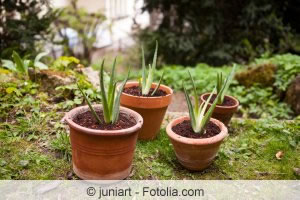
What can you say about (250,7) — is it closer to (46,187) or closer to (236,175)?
(236,175)

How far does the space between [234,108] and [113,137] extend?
61.4 inches

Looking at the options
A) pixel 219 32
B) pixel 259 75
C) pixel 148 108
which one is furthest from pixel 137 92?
pixel 219 32

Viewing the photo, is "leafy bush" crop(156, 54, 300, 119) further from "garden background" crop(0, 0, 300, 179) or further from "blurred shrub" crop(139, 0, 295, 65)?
"blurred shrub" crop(139, 0, 295, 65)

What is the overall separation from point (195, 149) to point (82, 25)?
784 cm

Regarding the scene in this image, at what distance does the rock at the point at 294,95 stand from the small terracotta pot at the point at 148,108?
8.46 feet

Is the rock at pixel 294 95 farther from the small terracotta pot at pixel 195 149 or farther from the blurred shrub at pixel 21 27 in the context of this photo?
the blurred shrub at pixel 21 27

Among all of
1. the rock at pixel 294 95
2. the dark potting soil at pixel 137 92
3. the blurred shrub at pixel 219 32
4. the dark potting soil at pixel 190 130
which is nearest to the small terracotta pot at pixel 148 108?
the dark potting soil at pixel 137 92

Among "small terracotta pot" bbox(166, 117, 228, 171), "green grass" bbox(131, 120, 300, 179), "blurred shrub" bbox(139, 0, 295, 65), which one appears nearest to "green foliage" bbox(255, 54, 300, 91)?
"green grass" bbox(131, 120, 300, 179)

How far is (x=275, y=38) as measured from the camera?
7.58m

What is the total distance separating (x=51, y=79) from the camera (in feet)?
12.8

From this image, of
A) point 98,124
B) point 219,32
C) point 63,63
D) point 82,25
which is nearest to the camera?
point 98,124

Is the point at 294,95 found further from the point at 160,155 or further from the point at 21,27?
the point at 21,27

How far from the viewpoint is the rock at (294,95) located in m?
4.68

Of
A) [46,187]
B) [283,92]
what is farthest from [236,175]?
[283,92]
